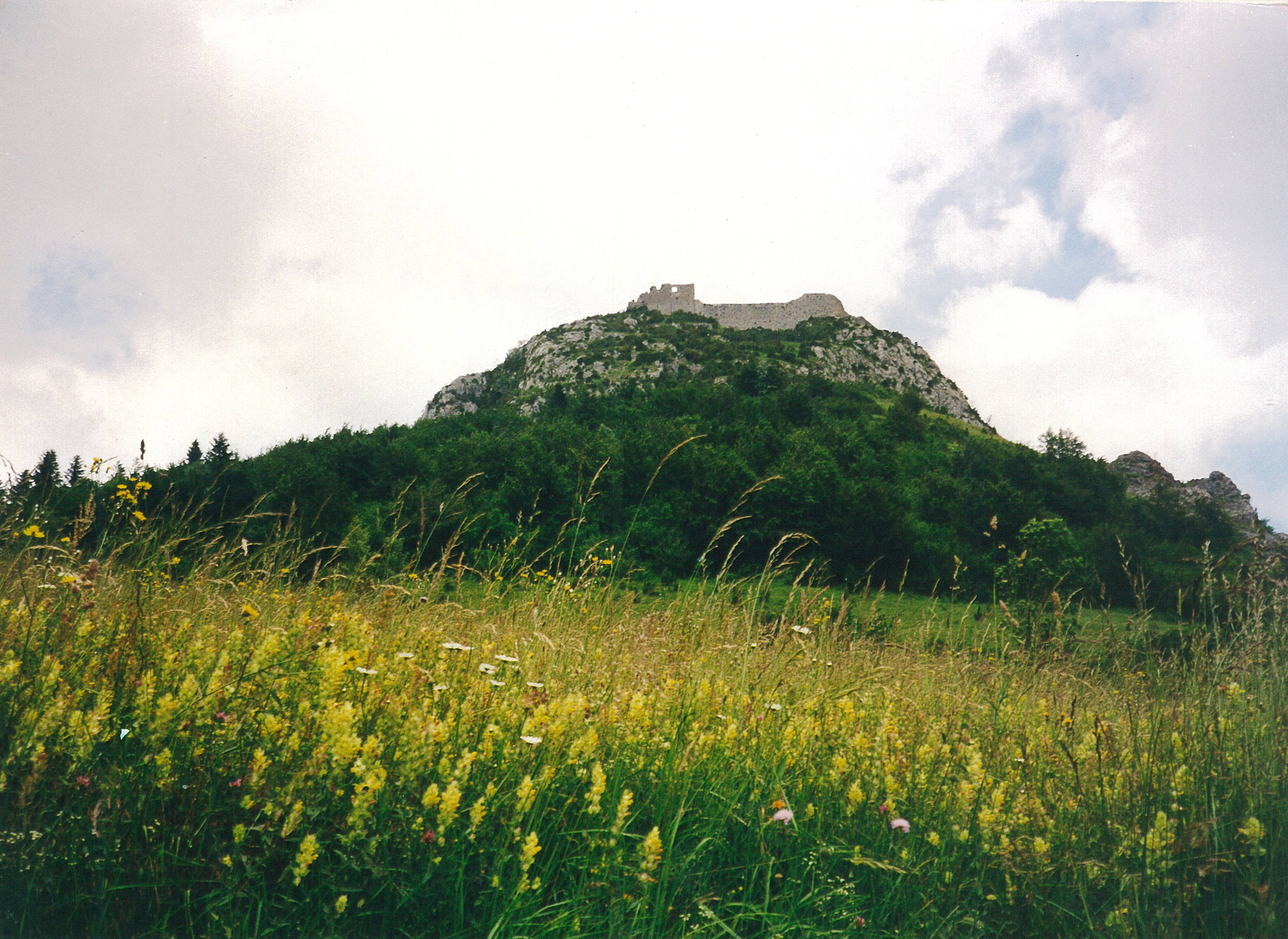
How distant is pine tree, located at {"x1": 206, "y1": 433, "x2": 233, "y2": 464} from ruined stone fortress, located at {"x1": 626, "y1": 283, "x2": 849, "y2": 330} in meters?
61.2

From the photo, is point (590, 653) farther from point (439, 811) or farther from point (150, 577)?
point (150, 577)

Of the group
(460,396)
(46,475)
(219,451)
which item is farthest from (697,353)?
(46,475)

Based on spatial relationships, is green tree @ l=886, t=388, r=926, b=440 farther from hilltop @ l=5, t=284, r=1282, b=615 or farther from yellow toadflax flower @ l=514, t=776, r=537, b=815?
yellow toadflax flower @ l=514, t=776, r=537, b=815

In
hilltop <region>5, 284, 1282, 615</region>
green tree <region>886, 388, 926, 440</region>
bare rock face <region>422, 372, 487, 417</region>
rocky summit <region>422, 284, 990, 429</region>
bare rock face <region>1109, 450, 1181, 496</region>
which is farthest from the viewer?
bare rock face <region>422, 372, 487, 417</region>

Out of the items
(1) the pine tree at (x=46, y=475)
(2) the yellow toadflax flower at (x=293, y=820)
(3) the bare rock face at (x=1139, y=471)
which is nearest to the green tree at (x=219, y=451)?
(1) the pine tree at (x=46, y=475)

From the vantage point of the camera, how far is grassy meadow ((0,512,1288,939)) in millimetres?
1661

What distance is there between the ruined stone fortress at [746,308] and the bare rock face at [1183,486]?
46552 mm

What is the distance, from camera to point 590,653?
294 centimetres

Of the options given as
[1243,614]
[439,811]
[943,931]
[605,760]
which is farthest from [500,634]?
[1243,614]

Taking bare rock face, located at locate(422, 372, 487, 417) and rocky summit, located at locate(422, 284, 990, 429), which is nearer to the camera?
rocky summit, located at locate(422, 284, 990, 429)

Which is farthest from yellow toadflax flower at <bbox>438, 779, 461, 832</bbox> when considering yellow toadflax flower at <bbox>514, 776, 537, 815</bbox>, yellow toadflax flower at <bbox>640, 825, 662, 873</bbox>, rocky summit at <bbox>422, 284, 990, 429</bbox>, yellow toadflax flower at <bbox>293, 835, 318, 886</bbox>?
rocky summit at <bbox>422, 284, 990, 429</bbox>

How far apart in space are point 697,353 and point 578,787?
5878cm

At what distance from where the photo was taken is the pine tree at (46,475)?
4.48m

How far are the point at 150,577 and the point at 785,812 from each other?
326cm
